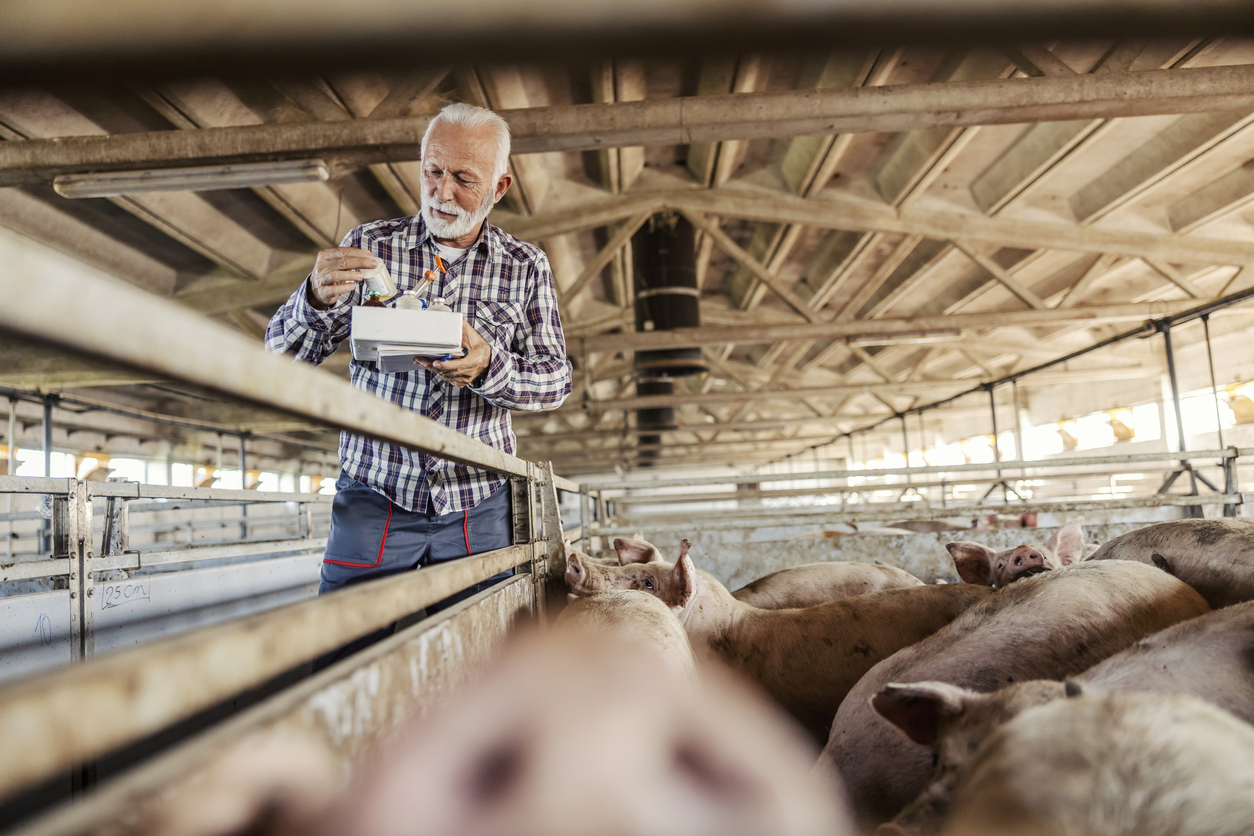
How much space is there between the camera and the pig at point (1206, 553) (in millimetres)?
2262

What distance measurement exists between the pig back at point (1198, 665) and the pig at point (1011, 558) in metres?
1.35

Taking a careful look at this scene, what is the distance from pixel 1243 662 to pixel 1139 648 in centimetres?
18

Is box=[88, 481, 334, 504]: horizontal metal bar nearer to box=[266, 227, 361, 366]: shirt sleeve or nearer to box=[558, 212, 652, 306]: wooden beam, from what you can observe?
box=[266, 227, 361, 366]: shirt sleeve

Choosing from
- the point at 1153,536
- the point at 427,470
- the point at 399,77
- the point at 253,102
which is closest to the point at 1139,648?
the point at 427,470

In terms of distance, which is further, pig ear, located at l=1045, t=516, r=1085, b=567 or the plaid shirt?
pig ear, located at l=1045, t=516, r=1085, b=567

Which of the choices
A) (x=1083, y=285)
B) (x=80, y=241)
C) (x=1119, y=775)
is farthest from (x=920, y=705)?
(x=1083, y=285)

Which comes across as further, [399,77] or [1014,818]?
[399,77]

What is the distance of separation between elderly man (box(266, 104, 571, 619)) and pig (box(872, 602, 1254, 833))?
1053 mm

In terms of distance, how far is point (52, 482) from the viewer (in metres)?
3.21

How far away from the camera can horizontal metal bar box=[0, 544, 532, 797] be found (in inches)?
16.3

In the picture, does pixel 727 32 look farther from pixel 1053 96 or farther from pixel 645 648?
pixel 1053 96

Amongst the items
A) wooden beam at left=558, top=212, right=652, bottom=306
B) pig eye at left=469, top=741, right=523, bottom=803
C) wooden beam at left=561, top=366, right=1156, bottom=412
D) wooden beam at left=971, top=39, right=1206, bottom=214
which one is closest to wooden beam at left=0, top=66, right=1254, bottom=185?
wooden beam at left=971, top=39, right=1206, bottom=214

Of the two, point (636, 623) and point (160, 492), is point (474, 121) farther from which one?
point (160, 492)

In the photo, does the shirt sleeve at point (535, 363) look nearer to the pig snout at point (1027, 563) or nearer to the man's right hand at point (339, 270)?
the man's right hand at point (339, 270)
